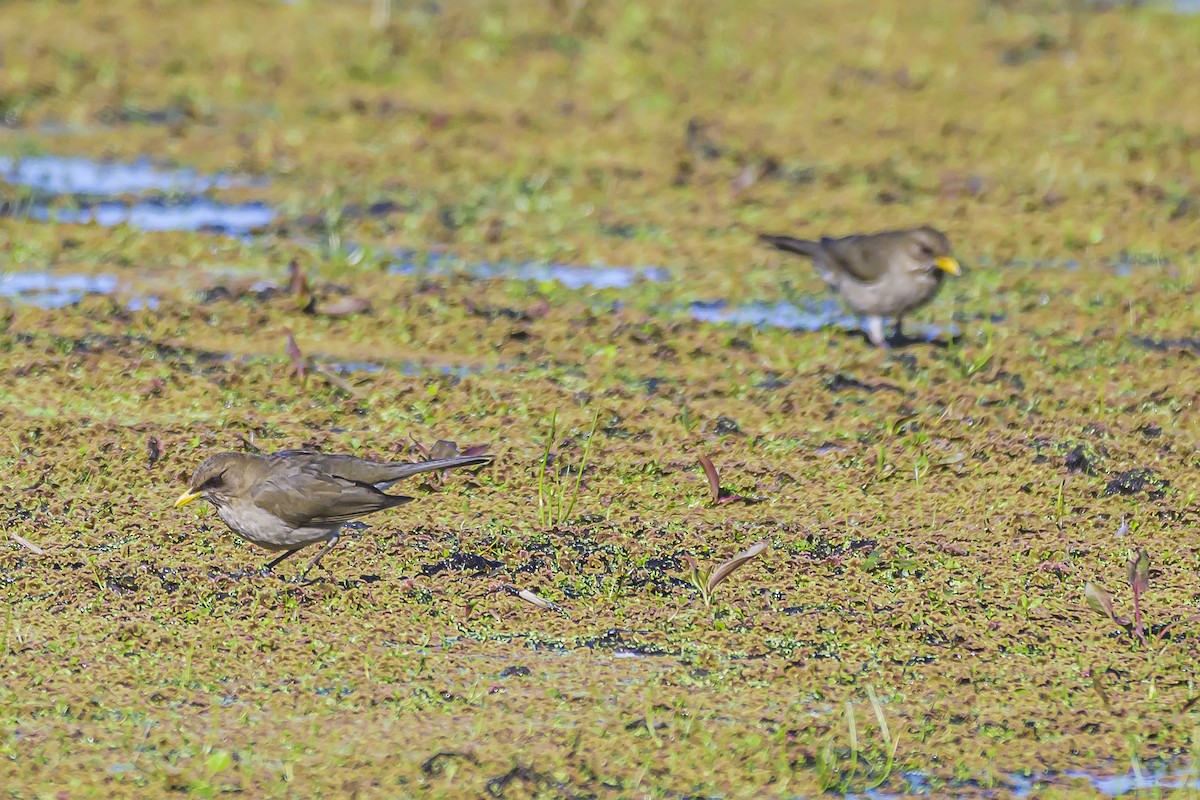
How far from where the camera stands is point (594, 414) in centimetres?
810

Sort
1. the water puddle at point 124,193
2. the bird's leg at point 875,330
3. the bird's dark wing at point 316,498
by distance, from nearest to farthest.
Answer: the bird's dark wing at point 316,498 → the bird's leg at point 875,330 → the water puddle at point 124,193

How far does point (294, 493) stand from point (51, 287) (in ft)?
13.0

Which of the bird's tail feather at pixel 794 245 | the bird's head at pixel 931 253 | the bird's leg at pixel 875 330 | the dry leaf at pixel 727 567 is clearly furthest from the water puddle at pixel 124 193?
the dry leaf at pixel 727 567

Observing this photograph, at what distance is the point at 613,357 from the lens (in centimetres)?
897

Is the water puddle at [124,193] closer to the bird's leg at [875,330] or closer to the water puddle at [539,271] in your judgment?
the water puddle at [539,271]

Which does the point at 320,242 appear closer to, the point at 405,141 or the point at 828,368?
the point at 405,141

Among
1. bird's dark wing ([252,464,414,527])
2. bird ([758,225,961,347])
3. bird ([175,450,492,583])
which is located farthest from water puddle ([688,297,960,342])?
bird's dark wing ([252,464,414,527])

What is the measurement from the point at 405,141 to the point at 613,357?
4.62 metres

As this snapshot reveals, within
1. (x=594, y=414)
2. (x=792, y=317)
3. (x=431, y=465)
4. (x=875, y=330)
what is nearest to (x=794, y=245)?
(x=792, y=317)

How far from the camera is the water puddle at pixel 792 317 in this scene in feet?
31.9

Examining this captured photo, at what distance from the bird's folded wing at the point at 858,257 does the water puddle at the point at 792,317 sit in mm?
333

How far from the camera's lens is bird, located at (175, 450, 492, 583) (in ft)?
21.2

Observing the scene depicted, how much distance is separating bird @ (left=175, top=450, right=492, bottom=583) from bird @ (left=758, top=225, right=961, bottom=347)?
10.3ft

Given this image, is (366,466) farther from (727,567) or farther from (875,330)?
(875,330)
